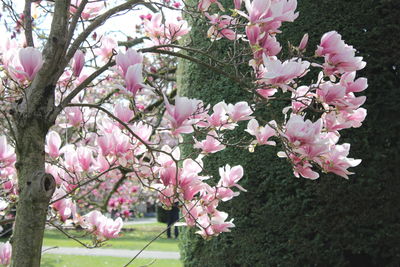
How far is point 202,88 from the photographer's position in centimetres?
414

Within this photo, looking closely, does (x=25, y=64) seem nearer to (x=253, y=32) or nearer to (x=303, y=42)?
(x=253, y=32)

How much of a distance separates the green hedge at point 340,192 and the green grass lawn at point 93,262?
15.7 ft

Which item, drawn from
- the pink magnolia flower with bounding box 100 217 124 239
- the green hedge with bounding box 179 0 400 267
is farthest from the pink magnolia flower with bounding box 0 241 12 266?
the green hedge with bounding box 179 0 400 267

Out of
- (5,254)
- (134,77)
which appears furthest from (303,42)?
(5,254)

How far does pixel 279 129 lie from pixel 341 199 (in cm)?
225

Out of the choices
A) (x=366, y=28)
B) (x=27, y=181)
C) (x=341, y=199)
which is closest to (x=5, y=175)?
(x=27, y=181)

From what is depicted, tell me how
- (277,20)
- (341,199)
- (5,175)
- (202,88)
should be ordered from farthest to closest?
(202,88) → (341,199) → (5,175) → (277,20)

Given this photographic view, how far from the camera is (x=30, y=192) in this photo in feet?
4.90

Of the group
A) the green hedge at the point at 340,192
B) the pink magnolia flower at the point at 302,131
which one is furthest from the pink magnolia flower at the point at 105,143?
the green hedge at the point at 340,192

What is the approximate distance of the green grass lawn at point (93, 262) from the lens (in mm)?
8370

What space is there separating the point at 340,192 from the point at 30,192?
8.57 feet

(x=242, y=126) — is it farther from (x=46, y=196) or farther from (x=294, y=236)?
(x=46, y=196)

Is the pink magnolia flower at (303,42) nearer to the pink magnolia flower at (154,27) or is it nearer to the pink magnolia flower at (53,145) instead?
the pink magnolia flower at (154,27)

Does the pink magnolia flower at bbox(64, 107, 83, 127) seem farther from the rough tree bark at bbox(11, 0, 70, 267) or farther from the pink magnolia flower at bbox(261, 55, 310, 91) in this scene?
the pink magnolia flower at bbox(261, 55, 310, 91)
